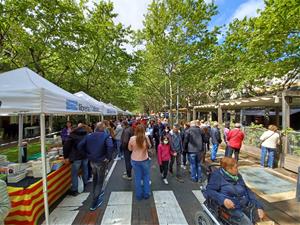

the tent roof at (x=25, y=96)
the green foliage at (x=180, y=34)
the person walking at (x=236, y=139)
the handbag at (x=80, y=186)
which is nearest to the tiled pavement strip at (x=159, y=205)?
the handbag at (x=80, y=186)

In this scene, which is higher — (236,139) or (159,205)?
(236,139)

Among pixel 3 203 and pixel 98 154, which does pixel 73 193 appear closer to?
pixel 98 154

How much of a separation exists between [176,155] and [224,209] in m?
3.75

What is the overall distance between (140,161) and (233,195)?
2.46 m

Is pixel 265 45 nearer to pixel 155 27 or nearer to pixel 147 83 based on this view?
pixel 155 27

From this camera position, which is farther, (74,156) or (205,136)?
(205,136)

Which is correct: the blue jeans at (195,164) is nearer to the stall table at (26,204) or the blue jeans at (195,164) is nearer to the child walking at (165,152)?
the child walking at (165,152)

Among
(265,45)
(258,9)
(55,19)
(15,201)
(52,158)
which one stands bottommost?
(15,201)

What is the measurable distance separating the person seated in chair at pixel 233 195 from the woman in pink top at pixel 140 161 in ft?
6.93

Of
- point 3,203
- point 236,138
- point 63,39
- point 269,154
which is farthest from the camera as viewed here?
point 63,39

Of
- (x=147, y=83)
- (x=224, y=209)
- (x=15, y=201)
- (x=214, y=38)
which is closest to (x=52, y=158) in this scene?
(x=15, y=201)

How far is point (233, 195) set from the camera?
3.03 meters

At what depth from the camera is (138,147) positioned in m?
5.08

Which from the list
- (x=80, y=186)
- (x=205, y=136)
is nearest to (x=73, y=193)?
(x=80, y=186)
